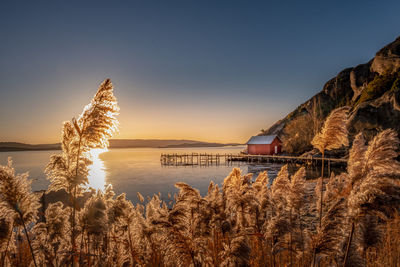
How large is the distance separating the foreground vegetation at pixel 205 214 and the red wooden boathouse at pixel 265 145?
68786 mm

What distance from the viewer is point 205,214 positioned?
11.6 feet

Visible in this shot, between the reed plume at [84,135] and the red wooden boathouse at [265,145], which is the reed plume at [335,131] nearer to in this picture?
the reed plume at [84,135]

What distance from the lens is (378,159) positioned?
2502mm

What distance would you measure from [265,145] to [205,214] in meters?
71.0

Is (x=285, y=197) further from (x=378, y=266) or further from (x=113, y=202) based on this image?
(x=113, y=202)

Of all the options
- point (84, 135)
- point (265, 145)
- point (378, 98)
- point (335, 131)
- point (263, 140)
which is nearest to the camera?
point (84, 135)

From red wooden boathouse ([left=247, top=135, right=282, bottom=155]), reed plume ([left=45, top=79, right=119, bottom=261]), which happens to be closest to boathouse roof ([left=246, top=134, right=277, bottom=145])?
red wooden boathouse ([left=247, top=135, right=282, bottom=155])

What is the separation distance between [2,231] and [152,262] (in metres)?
2.20

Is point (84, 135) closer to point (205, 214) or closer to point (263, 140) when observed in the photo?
point (205, 214)

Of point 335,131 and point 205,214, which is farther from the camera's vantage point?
point 205,214

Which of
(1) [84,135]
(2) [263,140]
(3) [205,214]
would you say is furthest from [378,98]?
(1) [84,135]

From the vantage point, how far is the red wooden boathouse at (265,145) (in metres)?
70.8

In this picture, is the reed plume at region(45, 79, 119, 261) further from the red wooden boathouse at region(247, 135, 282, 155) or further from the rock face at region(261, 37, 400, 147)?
the red wooden boathouse at region(247, 135, 282, 155)

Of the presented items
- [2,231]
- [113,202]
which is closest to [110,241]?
[113,202]
